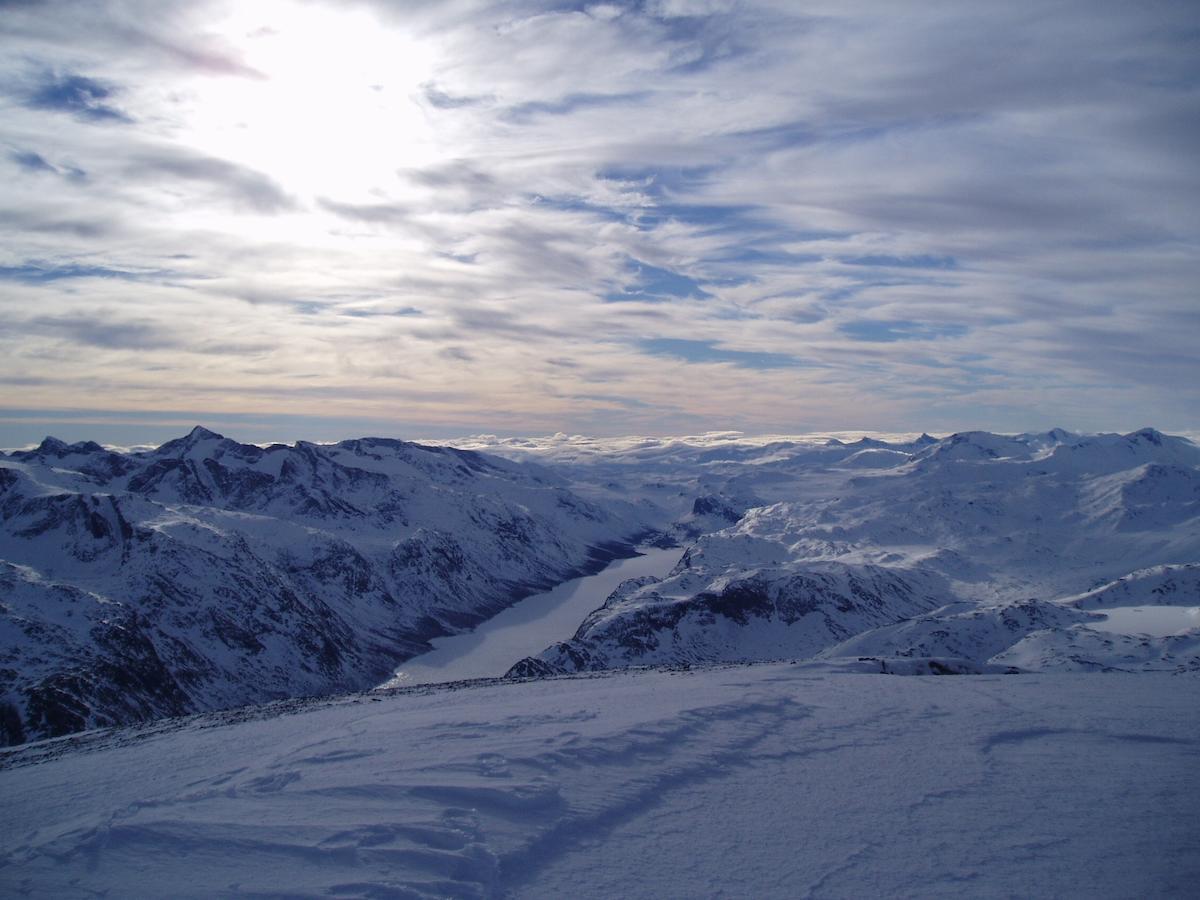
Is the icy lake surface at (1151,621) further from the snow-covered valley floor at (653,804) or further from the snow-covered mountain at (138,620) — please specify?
the snow-covered mountain at (138,620)

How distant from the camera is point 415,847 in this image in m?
14.3

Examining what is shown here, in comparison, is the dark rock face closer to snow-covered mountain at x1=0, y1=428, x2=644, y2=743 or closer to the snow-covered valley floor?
snow-covered mountain at x1=0, y1=428, x2=644, y2=743

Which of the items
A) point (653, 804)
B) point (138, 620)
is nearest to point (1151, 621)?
point (653, 804)

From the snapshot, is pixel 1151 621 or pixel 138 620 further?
pixel 138 620

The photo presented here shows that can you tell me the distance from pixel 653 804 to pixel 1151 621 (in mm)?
129348

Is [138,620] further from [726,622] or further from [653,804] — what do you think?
[653,804]

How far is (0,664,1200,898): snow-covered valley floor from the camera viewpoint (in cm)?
1361

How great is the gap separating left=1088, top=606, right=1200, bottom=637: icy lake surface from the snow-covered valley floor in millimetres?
101411

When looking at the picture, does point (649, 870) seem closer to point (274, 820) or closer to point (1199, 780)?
point (274, 820)

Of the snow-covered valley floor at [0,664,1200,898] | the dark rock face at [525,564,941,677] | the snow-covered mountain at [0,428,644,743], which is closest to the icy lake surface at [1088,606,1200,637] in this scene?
the dark rock face at [525,564,941,677]

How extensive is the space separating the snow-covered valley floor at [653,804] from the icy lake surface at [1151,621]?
10141 cm

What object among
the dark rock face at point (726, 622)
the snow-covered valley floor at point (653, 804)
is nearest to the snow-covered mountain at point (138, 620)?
the dark rock face at point (726, 622)

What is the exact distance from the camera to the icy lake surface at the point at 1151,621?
355 feet

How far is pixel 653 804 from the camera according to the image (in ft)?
55.3
